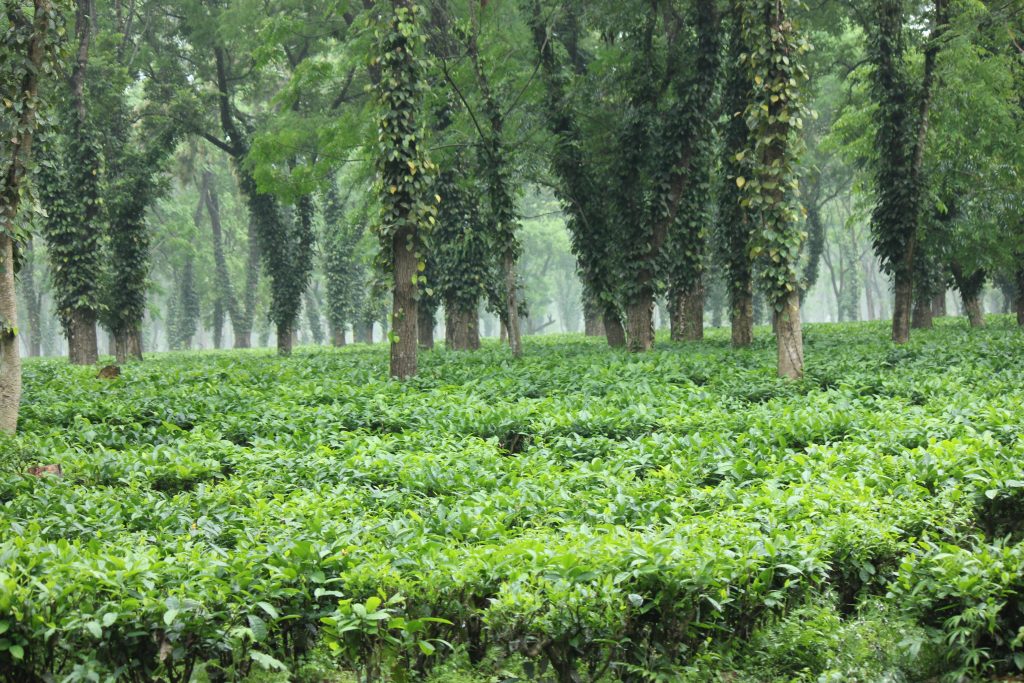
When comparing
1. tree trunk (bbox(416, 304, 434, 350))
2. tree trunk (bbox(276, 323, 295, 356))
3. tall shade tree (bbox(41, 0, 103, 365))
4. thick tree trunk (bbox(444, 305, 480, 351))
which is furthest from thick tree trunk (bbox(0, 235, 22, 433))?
tree trunk (bbox(276, 323, 295, 356))

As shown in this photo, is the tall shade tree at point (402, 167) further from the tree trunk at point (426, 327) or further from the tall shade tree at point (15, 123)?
the tree trunk at point (426, 327)

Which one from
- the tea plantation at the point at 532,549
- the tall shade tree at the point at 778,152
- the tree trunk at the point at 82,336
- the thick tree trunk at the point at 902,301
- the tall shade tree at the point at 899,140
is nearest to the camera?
the tea plantation at the point at 532,549

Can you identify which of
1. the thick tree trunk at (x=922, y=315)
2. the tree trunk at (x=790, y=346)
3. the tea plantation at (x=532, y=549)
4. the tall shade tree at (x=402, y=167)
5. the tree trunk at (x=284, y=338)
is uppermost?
the tall shade tree at (x=402, y=167)

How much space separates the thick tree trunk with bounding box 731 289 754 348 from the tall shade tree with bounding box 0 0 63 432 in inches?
576

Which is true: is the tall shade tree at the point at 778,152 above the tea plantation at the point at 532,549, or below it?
above

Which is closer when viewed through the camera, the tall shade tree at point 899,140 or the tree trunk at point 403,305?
the tree trunk at point 403,305

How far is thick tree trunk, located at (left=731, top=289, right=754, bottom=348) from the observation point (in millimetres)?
19750

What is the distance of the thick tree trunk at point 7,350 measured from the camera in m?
9.52

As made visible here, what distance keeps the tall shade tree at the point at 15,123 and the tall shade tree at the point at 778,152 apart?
9.46 meters

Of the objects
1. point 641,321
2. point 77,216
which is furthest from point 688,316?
point 77,216

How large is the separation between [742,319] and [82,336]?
17.5 metres

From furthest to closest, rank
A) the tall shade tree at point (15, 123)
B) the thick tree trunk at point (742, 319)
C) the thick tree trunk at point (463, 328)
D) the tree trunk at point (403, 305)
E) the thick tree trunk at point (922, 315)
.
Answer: the thick tree trunk at point (922, 315), the thick tree trunk at point (463, 328), the thick tree trunk at point (742, 319), the tree trunk at point (403, 305), the tall shade tree at point (15, 123)

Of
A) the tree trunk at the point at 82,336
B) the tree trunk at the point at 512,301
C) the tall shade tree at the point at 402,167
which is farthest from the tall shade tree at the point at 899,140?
the tree trunk at the point at 82,336

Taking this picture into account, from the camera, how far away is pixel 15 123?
32.6ft
